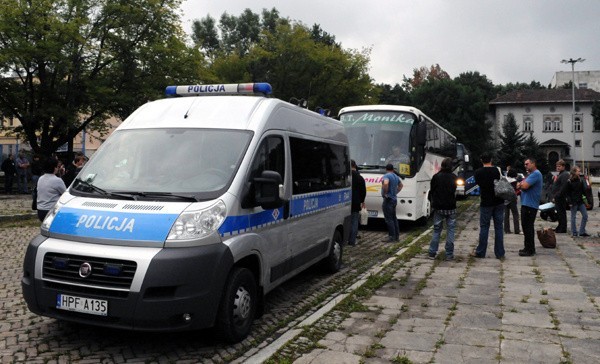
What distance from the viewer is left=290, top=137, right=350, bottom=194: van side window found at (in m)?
6.34

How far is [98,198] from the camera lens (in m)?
4.86

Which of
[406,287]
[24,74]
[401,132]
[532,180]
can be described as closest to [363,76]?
[24,74]

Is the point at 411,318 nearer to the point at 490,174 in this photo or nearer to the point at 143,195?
the point at 143,195

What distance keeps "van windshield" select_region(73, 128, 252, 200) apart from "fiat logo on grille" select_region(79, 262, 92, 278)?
2.59 feet

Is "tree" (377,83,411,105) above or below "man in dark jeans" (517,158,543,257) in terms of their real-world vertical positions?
above

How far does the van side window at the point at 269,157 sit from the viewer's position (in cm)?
526

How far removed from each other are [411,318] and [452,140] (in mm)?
18774

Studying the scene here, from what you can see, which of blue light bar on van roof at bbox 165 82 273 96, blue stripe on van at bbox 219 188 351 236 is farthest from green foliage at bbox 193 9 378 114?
blue light bar on van roof at bbox 165 82 273 96

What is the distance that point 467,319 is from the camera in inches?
230

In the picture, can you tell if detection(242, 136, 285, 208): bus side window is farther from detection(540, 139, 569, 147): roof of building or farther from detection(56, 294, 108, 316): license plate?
detection(540, 139, 569, 147): roof of building

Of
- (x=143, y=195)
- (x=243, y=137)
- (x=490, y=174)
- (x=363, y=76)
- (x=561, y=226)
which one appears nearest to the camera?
(x=143, y=195)

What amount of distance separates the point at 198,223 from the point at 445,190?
243 inches

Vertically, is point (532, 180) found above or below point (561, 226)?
above

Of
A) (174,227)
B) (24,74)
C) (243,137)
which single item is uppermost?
(24,74)
